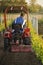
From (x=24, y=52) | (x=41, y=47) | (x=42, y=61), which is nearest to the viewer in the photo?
(x=42, y=61)

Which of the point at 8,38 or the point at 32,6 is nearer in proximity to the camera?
the point at 8,38

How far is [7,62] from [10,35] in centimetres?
278

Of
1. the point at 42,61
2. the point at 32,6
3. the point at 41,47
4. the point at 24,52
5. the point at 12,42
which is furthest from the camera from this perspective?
the point at 32,6

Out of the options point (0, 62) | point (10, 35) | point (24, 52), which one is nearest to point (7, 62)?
point (0, 62)

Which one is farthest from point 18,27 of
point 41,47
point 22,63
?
point 22,63

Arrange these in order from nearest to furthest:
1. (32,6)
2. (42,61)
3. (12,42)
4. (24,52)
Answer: (42,61)
(24,52)
(12,42)
(32,6)

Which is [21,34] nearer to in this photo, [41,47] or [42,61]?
[41,47]

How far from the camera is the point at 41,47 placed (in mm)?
9867

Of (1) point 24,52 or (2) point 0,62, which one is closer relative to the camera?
(2) point 0,62

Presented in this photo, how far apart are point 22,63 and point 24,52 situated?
2190 mm

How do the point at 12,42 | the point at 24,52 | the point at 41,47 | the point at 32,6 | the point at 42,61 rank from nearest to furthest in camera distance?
the point at 42,61 < the point at 41,47 < the point at 24,52 < the point at 12,42 < the point at 32,6

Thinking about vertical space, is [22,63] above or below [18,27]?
below

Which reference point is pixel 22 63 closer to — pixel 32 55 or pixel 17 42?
pixel 32 55

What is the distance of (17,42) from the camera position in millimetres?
11805
